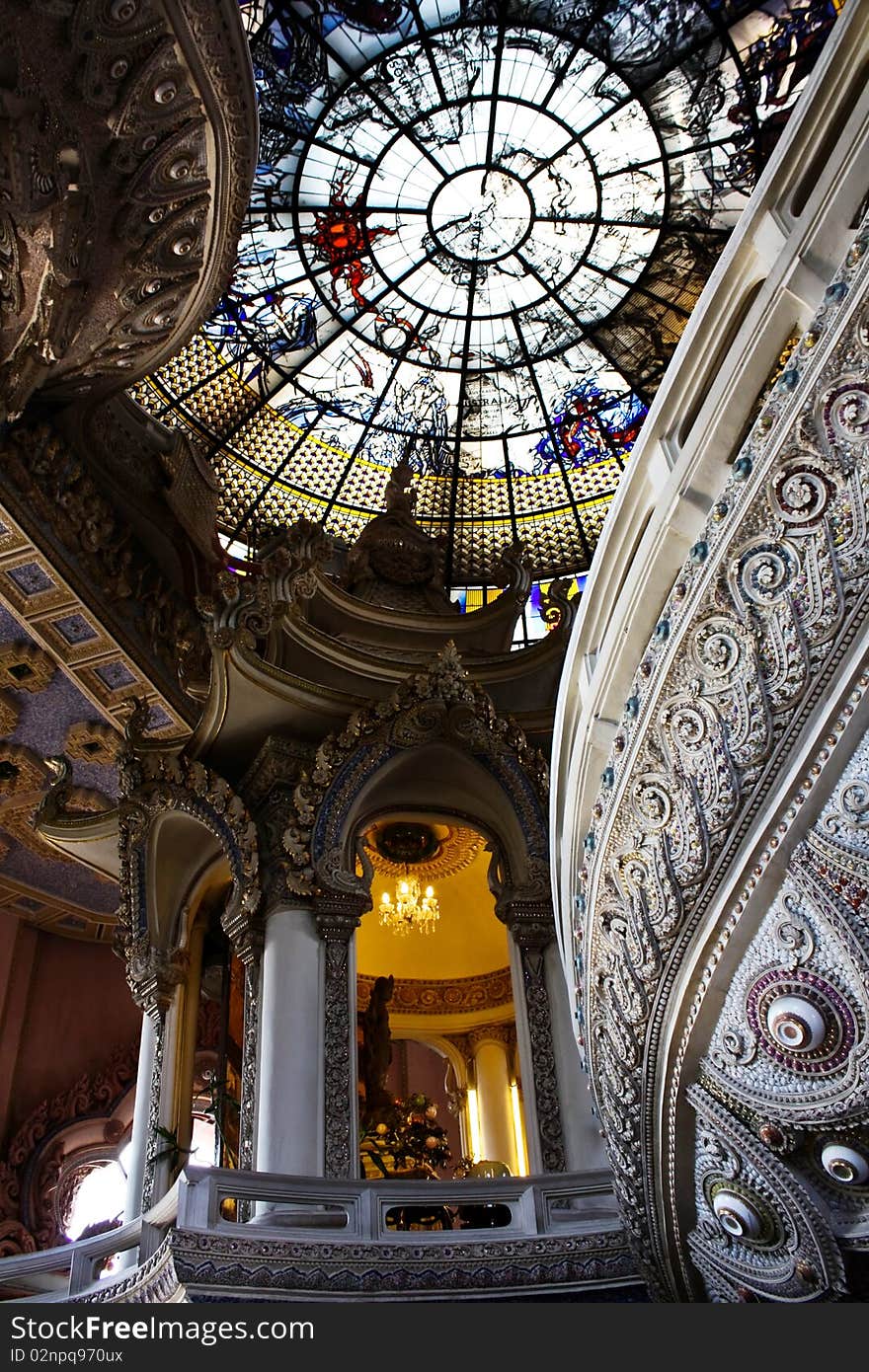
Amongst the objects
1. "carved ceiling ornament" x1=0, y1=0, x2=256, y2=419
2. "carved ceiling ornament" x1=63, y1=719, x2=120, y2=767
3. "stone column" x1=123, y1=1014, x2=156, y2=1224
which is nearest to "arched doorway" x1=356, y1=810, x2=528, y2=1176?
"stone column" x1=123, y1=1014, x2=156, y2=1224

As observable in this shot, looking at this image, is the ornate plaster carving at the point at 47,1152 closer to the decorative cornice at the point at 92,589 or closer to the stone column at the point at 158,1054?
the stone column at the point at 158,1054

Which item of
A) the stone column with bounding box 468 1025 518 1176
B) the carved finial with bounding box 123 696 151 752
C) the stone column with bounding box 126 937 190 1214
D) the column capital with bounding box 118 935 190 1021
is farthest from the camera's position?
the stone column with bounding box 468 1025 518 1176

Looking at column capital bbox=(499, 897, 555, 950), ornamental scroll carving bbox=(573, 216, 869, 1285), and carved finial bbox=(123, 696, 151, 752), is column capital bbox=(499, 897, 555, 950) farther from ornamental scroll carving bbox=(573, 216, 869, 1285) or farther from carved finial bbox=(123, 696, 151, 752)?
ornamental scroll carving bbox=(573, 216, 869, 1285)

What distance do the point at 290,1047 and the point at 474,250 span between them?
10361 mm

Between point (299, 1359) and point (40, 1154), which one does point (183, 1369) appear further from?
point (40, 1154)

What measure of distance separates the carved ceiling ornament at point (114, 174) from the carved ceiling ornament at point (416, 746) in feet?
11.6

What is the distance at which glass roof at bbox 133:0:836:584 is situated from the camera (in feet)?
41.7

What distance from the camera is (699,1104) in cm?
437

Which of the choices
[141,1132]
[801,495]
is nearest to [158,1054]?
[141,1132]

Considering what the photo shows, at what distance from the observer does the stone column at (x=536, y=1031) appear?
7.76 meters

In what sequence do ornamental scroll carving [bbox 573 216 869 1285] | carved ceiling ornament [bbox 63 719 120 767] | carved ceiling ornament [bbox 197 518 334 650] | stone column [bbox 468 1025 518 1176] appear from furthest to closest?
1. carved ceiling ornament [bbox 63 719 120 767]
2. stone column [bbox 468 1025 518 1176]
3. carved ceiling ornament [bbox 197 518 334 650]
4. ornamental scroll carving [bbox 573 216 869 1285]

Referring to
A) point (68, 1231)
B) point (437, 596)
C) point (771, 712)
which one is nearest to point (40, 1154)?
point (68, 1231)

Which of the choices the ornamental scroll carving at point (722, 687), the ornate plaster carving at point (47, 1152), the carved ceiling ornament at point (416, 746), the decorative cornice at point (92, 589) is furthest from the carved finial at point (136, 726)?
the ornamental scroll carving at point (722, 687)

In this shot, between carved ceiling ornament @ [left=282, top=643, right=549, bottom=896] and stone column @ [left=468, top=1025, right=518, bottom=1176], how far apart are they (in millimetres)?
3276
